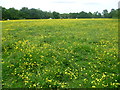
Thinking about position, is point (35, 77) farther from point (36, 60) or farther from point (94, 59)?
point (94, 59)

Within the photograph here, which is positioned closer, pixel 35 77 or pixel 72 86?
pixel 72 86

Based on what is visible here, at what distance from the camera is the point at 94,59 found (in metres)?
10.2

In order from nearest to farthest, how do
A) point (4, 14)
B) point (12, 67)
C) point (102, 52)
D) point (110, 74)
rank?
point (110, 74)
point (12, 67)
point (102, 52)
point (4, 14)

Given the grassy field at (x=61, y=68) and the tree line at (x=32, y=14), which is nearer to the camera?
the grassy field at (x=61, y=68)

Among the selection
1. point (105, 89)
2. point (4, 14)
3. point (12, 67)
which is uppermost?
point (4, 14)

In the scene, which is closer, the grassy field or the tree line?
the grassy field

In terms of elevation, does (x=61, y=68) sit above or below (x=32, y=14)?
below

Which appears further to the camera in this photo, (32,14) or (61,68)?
(32,14)

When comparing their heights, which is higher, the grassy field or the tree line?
the tree line

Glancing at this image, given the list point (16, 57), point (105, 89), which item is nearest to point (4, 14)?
point (16, 57)

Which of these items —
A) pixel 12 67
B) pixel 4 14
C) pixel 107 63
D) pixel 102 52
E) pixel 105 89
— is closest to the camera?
pixel 105 89

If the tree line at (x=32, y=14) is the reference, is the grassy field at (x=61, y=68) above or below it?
below

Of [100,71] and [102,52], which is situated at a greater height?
[102,52]

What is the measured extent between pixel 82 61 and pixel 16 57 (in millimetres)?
4488
